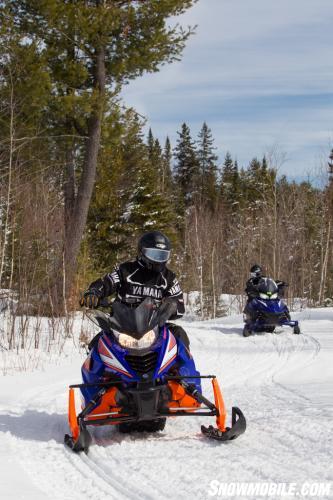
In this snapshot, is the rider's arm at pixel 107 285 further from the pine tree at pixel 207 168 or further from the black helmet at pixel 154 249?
the pine tree at pixel 207 168

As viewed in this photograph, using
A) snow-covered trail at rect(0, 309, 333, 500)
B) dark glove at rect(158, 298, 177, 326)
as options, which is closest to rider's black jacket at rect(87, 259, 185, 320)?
dark glove at rect(158, 298, 177, 326)

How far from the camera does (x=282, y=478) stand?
370 centimetres

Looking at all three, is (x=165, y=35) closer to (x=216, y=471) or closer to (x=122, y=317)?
(x=122, y=317)

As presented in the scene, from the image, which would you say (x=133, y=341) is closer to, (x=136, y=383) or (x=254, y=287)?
(x=136, y=383)

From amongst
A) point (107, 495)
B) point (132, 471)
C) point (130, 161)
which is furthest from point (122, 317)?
point (130, 161)

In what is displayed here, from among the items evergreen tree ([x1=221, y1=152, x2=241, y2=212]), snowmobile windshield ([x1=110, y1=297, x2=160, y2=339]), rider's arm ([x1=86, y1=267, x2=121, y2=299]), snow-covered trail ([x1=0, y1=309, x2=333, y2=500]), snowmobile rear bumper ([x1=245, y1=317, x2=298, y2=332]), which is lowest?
snow-covered trail ([x1=0, y1=309, x2=333, y2=500])

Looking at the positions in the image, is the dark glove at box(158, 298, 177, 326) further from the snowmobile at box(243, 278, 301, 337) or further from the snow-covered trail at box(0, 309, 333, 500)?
the snowmobile at box(243, 278, 301, 337)

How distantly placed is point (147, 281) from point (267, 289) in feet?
27.5

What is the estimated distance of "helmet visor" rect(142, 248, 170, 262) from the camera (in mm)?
5430

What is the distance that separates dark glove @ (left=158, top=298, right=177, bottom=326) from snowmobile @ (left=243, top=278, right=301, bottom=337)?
8.37m

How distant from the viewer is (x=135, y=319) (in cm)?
471

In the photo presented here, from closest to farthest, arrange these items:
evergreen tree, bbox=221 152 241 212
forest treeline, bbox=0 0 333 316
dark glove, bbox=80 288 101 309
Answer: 1. dark glove, bbox=80 288 101 309
2. forest treeline, bbox=0 0 333 316
3. evergreen tree, bbox=221 152 241 212

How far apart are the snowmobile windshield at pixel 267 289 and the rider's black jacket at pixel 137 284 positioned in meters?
8.20

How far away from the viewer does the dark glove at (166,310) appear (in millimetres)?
4906
